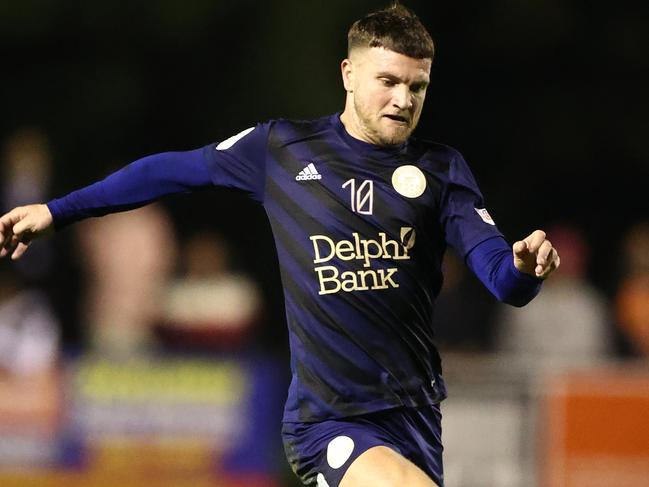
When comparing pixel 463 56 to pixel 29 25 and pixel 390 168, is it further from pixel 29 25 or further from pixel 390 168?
pixel 390 168

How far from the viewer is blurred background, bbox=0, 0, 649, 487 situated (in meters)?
10.7

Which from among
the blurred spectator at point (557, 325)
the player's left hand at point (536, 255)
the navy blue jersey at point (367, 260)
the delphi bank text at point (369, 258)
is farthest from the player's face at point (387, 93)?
the blurred spectator at point (557, 325)

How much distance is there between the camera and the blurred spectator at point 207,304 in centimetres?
1146

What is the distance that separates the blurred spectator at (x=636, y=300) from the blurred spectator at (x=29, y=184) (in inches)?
169

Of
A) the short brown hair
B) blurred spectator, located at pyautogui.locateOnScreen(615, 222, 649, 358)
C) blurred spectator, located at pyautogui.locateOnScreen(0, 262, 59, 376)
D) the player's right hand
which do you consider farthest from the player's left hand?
blurred spectator, located at pyautogui.locateOnScreen(615, 222, 649, 358)

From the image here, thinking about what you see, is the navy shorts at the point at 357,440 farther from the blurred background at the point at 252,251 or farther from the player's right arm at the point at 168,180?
the blurred background at the point at 252,251

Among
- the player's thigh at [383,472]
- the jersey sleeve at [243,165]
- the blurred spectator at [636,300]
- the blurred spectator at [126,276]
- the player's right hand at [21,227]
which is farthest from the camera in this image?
the blurred spectator at [636,300]

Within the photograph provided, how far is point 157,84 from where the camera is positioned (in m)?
15.7

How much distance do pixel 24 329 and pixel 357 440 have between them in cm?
563

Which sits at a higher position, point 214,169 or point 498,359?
point 214,169

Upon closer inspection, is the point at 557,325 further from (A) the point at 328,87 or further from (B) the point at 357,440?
(B) the point at 357,440

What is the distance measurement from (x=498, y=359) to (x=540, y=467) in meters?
0.81

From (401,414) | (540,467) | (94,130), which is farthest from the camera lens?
(94,130)

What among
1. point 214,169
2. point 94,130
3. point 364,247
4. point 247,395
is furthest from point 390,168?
point 94,130
